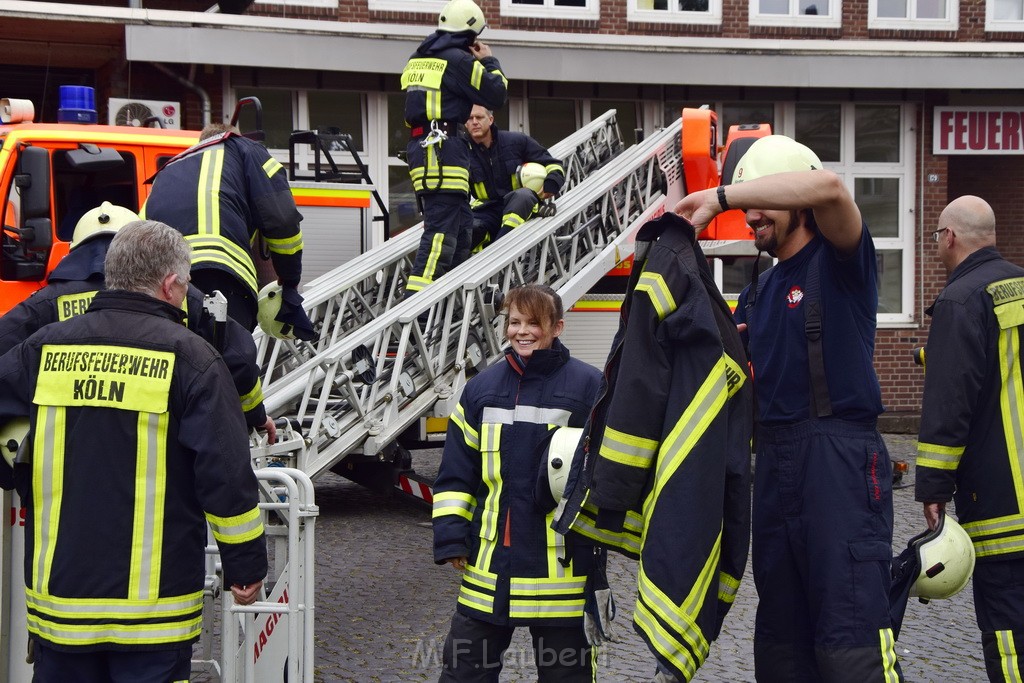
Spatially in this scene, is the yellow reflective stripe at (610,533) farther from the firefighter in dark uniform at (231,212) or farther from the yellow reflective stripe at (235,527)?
the firefighter in dark uniform at (231,212)

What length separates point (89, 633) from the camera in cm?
315

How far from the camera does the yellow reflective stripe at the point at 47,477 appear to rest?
320cm

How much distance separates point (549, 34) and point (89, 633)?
37.4ft

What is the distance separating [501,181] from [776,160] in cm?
522

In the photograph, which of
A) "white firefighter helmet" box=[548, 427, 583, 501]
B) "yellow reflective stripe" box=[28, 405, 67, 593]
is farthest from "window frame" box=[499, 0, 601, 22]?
"yellow reflective stripe" box=[28, 405, 67, 593]

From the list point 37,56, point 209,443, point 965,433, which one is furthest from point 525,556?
point 37,56

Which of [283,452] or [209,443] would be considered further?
[283,452]

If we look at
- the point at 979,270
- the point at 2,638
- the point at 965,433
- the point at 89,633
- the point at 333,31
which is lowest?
the point at 2,638

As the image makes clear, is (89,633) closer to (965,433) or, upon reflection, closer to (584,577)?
(584,577)

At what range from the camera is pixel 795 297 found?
358 cm

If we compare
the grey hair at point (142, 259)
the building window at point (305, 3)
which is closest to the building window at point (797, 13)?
the building window at point (305, 3)

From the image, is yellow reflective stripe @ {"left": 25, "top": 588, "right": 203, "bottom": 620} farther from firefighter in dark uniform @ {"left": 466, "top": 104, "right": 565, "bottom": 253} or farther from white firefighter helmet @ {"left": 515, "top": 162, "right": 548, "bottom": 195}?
white firefighter helmet @ {"left": 515, "top": 162, "right": 548, "bottom": 195}

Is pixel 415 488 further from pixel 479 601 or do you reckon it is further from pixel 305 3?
pixel 305 3

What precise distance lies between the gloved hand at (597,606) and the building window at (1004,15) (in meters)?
13.4
